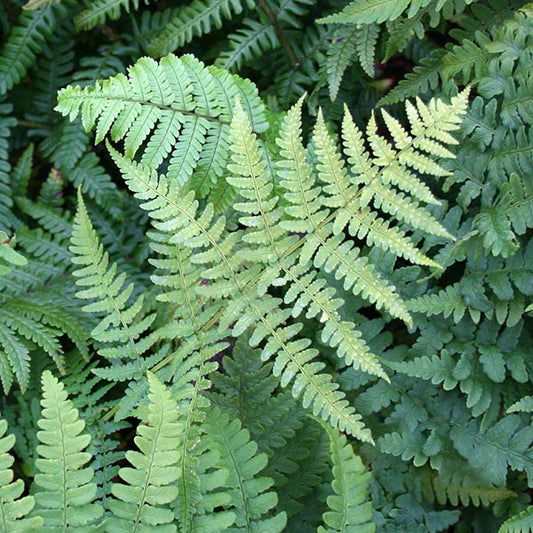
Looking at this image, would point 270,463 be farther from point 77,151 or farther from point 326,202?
point 77,151

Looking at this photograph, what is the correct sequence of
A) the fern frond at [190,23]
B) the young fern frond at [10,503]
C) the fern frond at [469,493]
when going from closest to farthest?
1. the young fern frond at [10,503]
2. the fern frond at [469,493]
3. the fern frond at [190,23]

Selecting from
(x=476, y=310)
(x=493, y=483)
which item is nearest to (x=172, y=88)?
(x=476, y=310)

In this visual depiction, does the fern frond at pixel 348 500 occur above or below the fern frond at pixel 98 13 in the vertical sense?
below

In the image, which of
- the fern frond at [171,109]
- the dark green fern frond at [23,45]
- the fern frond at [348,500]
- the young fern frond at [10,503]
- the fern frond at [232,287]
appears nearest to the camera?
the young fern frond at [10,503]

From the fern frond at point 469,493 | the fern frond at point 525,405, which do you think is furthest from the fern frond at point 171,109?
the fern frond at point 469,493

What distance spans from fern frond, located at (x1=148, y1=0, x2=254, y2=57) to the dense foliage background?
1cm

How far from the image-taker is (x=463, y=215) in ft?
9.05

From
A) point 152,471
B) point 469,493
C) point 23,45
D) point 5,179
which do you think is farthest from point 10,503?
point 23,45

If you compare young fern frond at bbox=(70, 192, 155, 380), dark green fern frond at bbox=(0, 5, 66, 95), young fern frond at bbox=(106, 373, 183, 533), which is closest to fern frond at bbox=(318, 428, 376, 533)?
young fern frond at bbox=(106, 373, 183, 533)

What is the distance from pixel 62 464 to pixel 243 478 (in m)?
0.59

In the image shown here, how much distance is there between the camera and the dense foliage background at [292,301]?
2.06m

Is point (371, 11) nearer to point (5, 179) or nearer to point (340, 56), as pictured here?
point (340, 56)

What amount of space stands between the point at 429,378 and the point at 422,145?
3.22 ft

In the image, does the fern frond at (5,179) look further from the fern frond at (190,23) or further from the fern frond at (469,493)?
the fern frond at (469,493)
